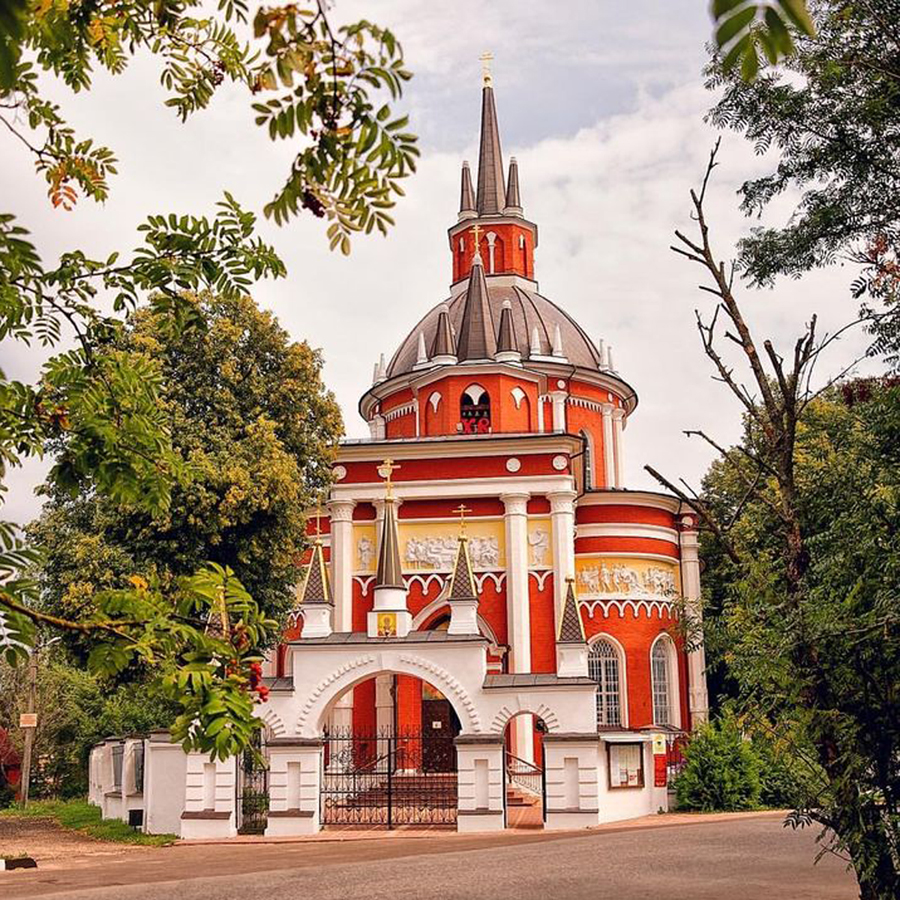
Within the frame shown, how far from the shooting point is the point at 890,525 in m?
9.11

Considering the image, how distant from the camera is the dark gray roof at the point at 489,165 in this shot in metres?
42.2

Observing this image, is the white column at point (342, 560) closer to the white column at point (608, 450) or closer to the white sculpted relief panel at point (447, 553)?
the white sculpted relief panel at point (447, 553)

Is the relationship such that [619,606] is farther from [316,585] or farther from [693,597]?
[316,585]

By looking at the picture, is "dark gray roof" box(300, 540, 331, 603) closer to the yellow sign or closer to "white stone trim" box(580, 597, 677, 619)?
the yellow sign

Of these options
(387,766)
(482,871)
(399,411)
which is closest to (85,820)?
(387,766)

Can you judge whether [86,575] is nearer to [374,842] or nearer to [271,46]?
[374,842]

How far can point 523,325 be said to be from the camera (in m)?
38.0

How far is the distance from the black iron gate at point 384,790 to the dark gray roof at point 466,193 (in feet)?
78.2

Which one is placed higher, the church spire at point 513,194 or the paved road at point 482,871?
the church spire at point 513,194

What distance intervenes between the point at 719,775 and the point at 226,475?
1229 cm

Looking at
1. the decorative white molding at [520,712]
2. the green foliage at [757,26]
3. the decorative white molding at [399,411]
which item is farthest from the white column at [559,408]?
the green foliage at [757,26]

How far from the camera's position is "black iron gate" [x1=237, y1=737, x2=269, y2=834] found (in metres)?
20.5

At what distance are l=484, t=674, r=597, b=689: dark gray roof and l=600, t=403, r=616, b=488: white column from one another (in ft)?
54.8

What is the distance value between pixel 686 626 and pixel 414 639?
1199cm
